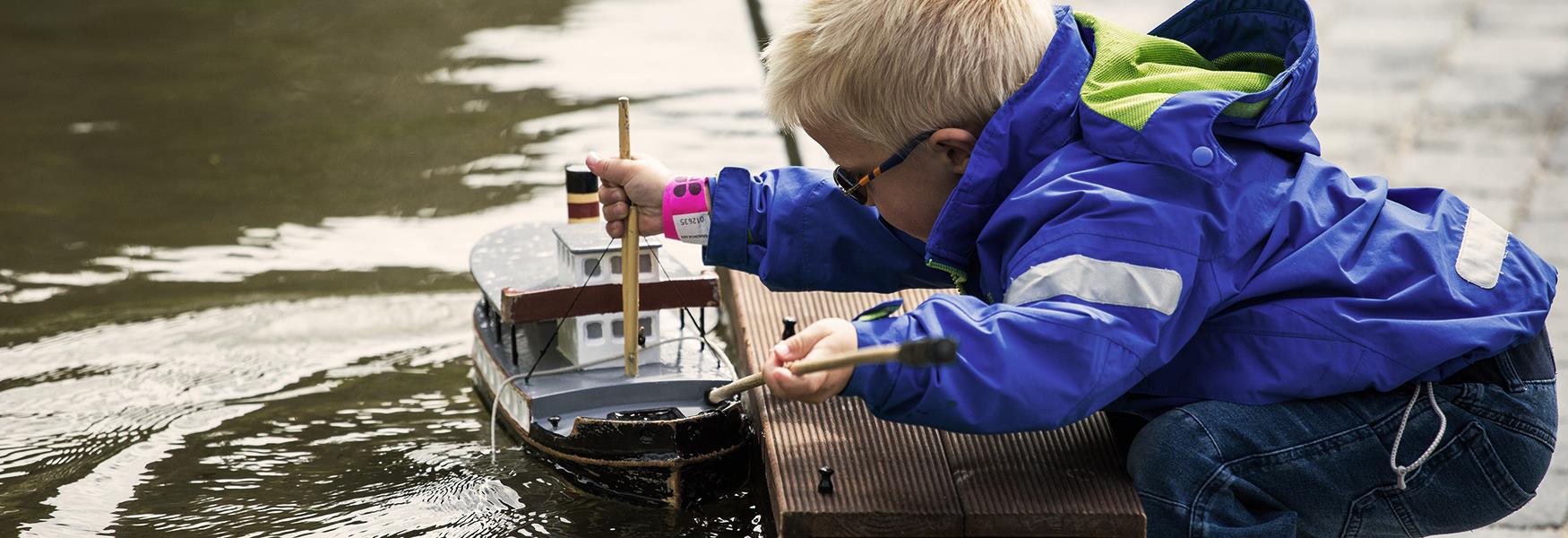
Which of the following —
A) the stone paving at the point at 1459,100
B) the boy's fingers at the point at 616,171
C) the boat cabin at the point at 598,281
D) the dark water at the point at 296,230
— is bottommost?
the stone paving at the point at 1459,100

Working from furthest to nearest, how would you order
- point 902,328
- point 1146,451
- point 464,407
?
point 464,407, point 1146,451, point 902,328

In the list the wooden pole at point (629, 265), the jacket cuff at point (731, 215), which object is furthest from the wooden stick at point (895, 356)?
the jacket cuff at point (731, 215)

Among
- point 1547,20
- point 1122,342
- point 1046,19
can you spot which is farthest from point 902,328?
point 1547,20

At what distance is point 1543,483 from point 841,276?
3.85ft

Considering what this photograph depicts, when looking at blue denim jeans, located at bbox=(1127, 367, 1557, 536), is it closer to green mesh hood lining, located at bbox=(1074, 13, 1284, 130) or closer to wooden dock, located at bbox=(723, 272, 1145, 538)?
wooden dock, located at bbox=(723, 272, 1145, 538)

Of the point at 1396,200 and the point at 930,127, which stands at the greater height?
the point at 930,127

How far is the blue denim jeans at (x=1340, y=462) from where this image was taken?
1765 mm

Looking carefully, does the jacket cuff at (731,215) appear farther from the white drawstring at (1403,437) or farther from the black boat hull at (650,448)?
the white drawstring at (1403,437)

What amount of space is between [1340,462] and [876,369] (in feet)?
2.09

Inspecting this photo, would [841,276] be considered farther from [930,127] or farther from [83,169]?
[83,169]

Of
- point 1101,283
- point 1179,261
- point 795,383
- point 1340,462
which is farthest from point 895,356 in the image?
point 1340,462

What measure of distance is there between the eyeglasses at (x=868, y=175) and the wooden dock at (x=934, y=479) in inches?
11.4

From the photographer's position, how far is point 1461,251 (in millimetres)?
1879

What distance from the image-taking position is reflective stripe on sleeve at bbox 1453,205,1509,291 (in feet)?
6.09
